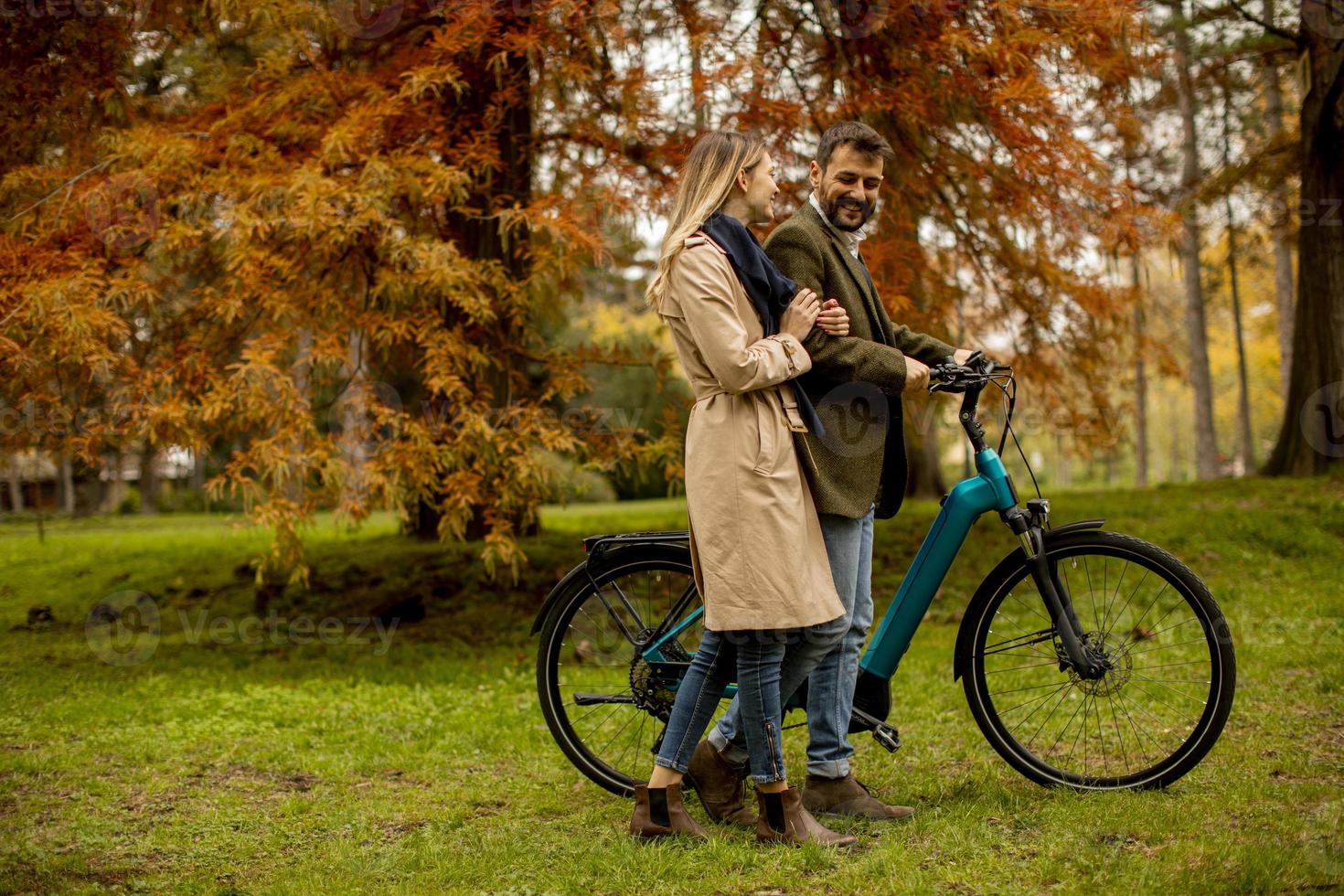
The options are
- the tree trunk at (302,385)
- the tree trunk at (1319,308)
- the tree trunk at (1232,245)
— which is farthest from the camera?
the tree trunk at (1232,245)

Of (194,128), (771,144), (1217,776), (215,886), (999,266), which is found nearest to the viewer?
(215,886)

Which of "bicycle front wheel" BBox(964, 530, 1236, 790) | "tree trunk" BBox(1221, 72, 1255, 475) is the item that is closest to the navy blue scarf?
"bicycle front wheel" BBox(964, 530, 1236, 790)

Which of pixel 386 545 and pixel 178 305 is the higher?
pixel 178 305

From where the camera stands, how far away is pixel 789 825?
310 centimetres

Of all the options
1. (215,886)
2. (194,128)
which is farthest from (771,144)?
(215,886)

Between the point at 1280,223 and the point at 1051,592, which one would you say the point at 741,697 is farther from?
the point at 1280,223

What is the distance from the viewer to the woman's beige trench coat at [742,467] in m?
2.95

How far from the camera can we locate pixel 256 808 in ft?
12.2

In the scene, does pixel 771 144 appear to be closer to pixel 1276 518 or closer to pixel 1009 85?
pixel 1009 85

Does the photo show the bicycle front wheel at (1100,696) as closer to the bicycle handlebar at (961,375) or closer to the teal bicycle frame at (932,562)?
the teal bicycle frame at (932,562)

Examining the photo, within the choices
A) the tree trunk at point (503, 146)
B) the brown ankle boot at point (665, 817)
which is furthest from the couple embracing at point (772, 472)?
the tree trunk at point (503, 146)

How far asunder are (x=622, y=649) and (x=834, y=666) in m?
0.90

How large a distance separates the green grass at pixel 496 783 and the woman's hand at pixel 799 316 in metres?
1.38

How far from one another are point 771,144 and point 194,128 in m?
3.23
